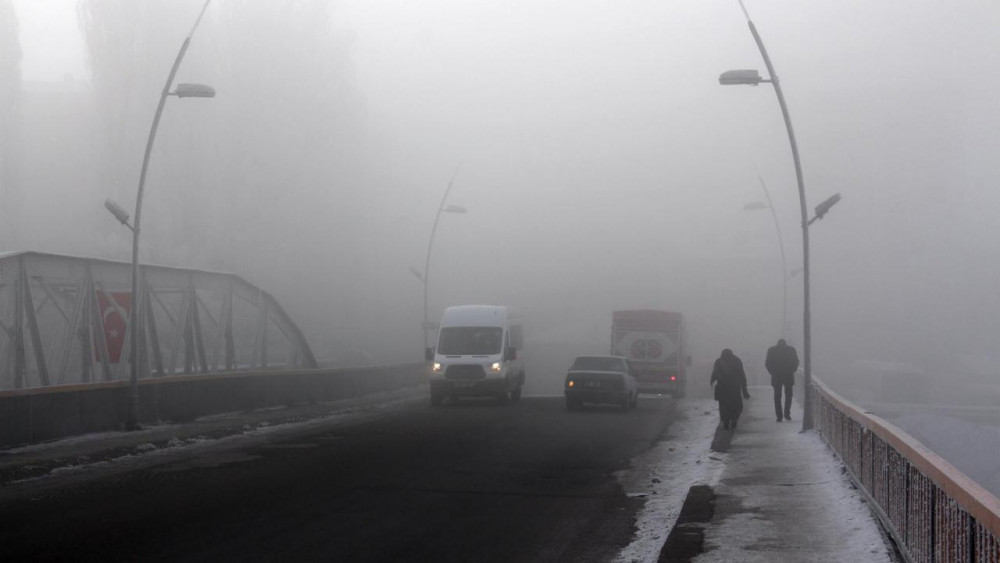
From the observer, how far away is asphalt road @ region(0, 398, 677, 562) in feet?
30.5

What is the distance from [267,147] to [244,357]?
41.3 ft

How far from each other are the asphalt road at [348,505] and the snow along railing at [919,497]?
248 centimetres

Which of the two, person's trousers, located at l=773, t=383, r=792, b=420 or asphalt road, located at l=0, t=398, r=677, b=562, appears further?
person's trousers, located at l=773, t=383, r=792, b=420

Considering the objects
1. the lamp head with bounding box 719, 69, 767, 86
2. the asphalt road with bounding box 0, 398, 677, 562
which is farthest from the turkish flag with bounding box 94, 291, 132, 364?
the lamp head with bounding box 719, 69, 767, 86

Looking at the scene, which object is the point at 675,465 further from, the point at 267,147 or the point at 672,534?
the point at 267,147

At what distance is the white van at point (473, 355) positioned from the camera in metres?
30.6

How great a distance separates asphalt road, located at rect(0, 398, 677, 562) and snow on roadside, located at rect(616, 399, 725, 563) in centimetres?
24

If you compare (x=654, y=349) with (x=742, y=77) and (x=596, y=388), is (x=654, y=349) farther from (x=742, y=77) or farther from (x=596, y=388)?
(x=742, y=77)

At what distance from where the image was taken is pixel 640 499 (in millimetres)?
12852

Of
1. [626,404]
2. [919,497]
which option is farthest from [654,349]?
[919,497]

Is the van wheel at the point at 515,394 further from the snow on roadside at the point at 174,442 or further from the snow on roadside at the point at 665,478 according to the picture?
the snow on roadside at the point at 665,478

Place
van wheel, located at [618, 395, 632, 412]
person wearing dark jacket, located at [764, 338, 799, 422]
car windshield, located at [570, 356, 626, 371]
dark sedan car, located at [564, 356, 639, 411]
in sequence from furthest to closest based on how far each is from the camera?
1. car windshield, located at [570, 356, 626, 371]
2. van wheel, located at [618, 395, 632, 412]
3. dark sedan car, located at [564, 356, 639, 411]
4. person wearing dark jacket, located at [764, 338, 799, 422]

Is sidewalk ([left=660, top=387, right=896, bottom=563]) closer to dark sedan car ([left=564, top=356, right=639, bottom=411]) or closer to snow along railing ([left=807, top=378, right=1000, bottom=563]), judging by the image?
snow along railing ([left=807, top=378, right=1000, bottom=563])

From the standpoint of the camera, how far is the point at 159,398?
23609 mm
